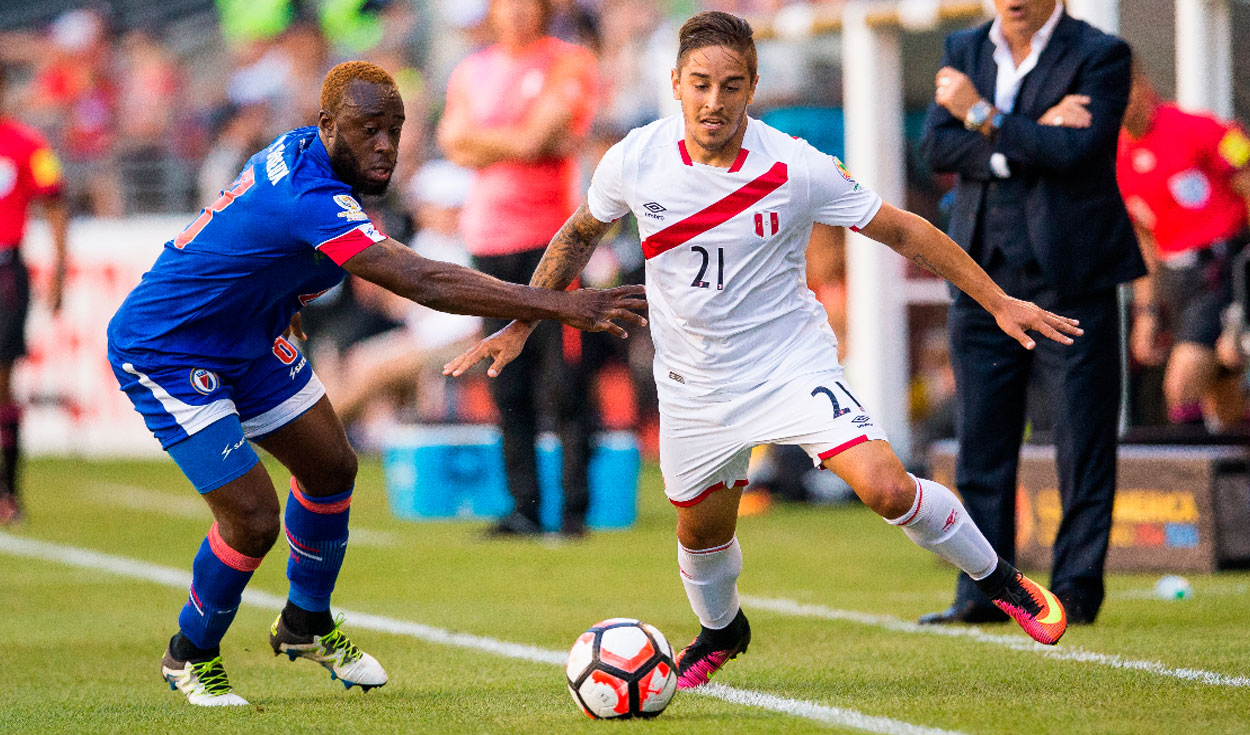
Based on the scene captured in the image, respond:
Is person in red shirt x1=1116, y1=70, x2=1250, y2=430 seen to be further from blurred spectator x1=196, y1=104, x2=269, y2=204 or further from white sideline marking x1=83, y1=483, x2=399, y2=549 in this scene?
blurred spectator x1=196, y1=104, x2=269, y2=204

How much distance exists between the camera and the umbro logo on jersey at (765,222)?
16.9ft

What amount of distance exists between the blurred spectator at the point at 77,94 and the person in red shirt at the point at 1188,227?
593 inches

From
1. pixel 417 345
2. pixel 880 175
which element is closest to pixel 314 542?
pixel 880 175

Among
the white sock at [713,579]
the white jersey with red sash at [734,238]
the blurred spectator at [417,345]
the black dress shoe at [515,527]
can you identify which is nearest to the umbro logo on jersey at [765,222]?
the white jersey with red sash at [734,238]

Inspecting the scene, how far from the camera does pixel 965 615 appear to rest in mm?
6688

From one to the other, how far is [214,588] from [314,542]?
1.35 ft

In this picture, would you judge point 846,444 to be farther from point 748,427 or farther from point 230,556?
point 230,556

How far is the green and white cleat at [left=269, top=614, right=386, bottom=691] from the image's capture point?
5.52 m

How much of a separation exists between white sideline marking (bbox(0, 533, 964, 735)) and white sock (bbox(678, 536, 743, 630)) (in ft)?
0.77

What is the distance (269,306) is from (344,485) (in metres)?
0.67

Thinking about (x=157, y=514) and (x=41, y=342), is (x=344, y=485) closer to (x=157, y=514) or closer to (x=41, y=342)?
(x=157, y=514)

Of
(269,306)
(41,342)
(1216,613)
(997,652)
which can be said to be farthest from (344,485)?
(41,342)

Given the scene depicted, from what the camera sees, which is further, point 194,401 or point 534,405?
point 534,405

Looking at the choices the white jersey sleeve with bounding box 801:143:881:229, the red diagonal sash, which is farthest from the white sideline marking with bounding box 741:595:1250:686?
the red diagonal sash
